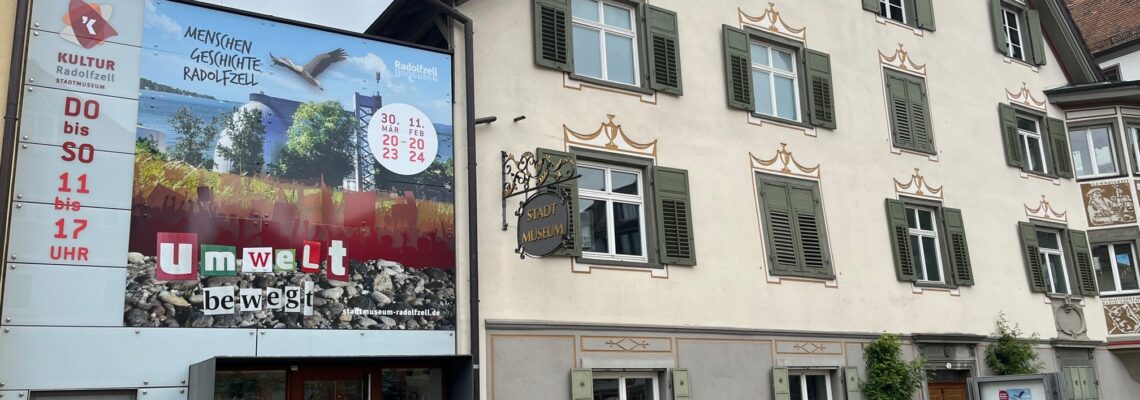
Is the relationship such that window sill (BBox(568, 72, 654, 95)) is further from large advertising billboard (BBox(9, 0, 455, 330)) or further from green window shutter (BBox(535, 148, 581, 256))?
large advertising billboard (BBox(9, 0, 455, 330))

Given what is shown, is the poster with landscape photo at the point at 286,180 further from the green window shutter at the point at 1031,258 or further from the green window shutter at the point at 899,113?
the green window shutter at the point at 1031,258

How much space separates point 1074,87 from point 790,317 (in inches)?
370

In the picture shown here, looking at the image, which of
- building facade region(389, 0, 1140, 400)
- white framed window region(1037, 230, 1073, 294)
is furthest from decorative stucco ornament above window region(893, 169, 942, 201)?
white framed window region(1037, 230, 1073, 294)

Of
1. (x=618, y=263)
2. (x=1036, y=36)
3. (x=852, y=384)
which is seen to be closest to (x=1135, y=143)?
(x=1036, y=36)

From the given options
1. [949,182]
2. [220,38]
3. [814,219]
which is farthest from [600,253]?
[949,182]

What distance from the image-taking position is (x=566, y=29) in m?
13.2

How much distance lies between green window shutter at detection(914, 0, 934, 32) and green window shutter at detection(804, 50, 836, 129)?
3134 mm

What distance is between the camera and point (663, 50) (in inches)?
553

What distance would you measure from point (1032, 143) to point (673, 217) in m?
9.89

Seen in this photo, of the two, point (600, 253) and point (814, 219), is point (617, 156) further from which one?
point (814, 219)

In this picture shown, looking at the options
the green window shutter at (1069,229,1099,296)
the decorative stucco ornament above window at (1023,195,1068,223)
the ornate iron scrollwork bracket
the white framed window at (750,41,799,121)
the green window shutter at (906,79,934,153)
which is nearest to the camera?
the ornate iron scrollwork bracket

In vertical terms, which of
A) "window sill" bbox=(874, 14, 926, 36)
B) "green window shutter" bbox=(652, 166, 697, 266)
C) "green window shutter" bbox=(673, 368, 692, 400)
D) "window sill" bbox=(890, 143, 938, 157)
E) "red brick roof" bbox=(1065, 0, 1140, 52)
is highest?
"red brick roof" bbox=(1065, 0, 1140, 52)

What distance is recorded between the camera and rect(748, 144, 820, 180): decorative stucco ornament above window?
48.4 feet

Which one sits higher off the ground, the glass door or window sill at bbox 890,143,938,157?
window sill at bbox 890,143,938,157
